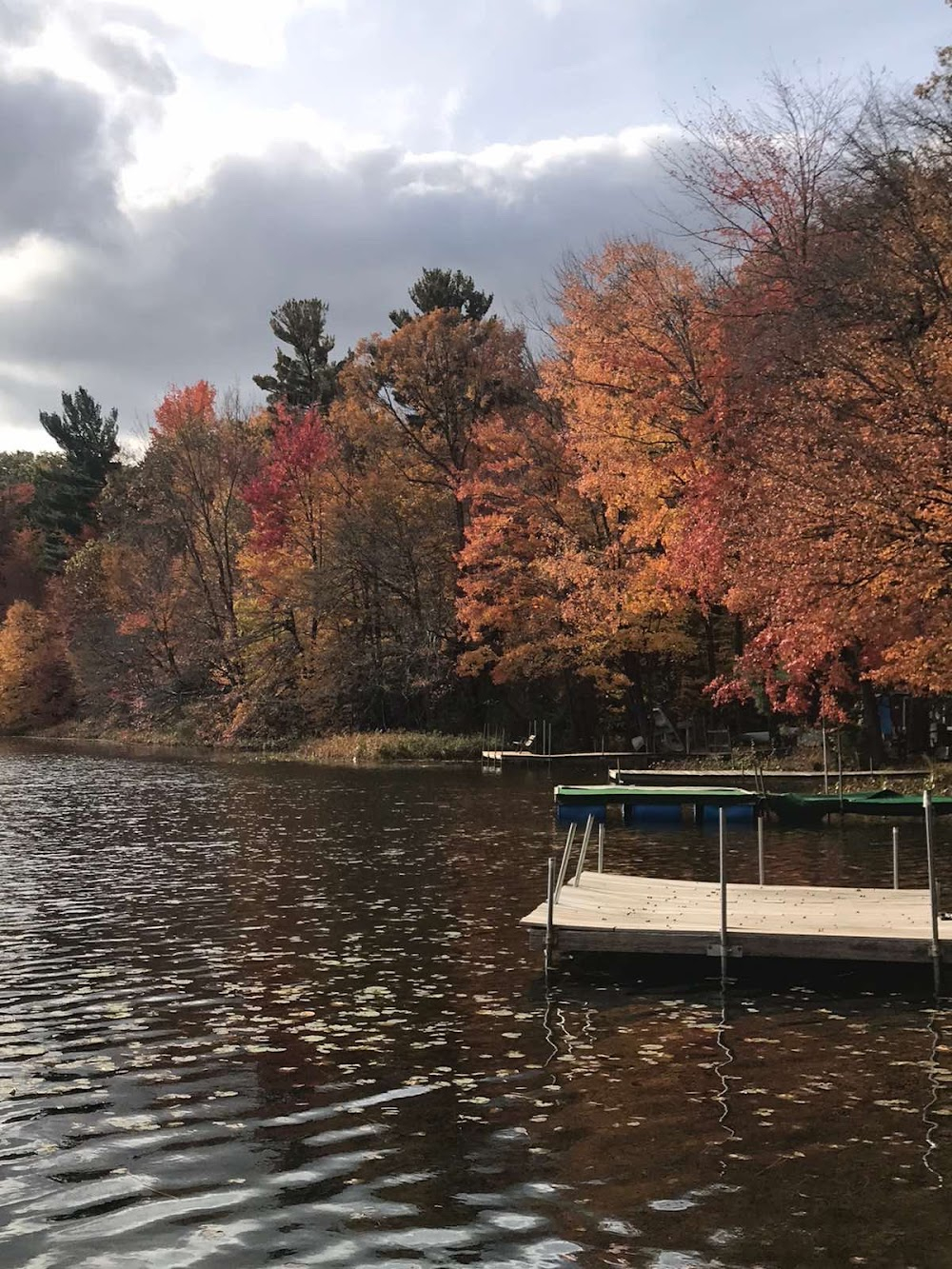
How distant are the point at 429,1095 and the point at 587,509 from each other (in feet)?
128

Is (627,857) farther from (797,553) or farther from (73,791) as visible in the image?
(73,791)

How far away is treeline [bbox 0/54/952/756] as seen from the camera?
2788 cm

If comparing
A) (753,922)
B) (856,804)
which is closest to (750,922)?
(753,922)

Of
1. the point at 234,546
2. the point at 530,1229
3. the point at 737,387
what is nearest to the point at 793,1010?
the point at 530,1229

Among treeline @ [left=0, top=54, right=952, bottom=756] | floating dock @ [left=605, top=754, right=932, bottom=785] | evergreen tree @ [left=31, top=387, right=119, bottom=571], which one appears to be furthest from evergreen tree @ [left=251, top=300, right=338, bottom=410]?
floating dock @ [left=605, top=754, right=932, bottom=785]

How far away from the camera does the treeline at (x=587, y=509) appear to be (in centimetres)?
2788

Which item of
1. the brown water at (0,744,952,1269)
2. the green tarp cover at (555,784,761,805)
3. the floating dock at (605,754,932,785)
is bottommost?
the brown water at (0,744,952,1269)

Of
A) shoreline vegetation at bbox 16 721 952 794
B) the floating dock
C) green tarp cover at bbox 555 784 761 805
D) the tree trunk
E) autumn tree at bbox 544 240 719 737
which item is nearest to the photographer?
green tarp cover at bbox 555 784 761 805

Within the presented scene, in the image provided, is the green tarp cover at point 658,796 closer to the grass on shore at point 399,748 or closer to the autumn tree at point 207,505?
the grass on shore at point 399,748

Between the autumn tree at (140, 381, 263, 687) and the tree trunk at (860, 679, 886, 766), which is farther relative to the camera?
the autumn tree at (140, 381, 263, 687)

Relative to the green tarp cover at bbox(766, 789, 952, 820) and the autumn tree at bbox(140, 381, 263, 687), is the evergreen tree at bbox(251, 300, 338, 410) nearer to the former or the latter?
the autumn tree at bbox(140, 381, 263, 687)

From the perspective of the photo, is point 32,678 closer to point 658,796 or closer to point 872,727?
point 872,727

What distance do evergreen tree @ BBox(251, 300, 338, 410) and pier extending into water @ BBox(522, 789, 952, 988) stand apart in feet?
220

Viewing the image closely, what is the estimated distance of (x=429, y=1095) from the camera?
1024 centimetres
